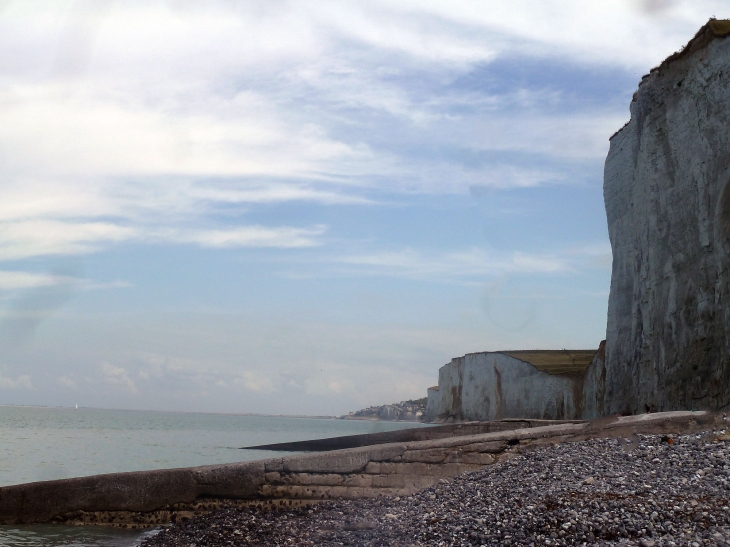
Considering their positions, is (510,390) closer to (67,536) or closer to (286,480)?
(286,480)

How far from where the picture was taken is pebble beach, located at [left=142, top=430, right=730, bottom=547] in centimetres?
505

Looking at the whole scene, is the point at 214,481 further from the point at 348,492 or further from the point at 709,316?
the point at 709,316

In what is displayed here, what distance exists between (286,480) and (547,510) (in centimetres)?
343

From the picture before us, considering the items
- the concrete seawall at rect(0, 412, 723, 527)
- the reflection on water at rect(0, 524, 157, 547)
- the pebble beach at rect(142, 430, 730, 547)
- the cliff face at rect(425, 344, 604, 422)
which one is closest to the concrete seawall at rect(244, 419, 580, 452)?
the concrete seawall at rect(0, 412, 723, 527)

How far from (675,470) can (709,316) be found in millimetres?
7459

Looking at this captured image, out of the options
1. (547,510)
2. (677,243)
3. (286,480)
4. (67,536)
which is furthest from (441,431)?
(547,510)

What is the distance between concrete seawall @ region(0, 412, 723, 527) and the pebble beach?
0.23 metres

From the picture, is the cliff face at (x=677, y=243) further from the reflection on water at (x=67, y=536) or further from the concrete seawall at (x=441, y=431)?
the reflection on water at (x=67, y=536)

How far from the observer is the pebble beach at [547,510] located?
505cm

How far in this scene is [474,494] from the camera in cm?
683

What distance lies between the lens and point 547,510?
5633mm

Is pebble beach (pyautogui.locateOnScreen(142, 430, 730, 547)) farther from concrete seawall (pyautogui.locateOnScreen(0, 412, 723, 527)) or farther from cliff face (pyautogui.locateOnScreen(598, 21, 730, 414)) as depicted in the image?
cliff face (pyautogui.locateOnScreen(598, 21, 730, 414))

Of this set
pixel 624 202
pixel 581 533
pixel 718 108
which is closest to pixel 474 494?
pixel 581 533

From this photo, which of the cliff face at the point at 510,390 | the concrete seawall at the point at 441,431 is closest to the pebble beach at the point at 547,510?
the concrete seawall at the point at 441,431
